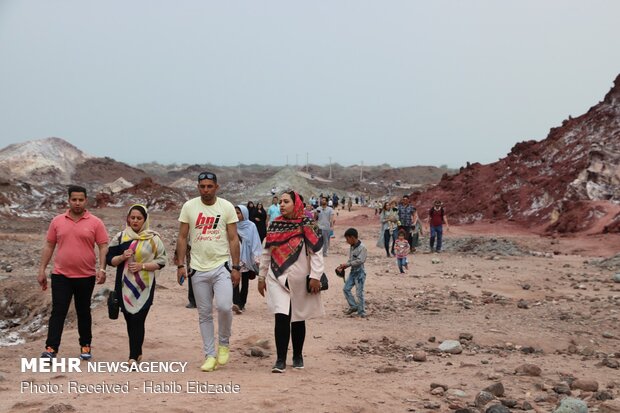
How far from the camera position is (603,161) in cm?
2988

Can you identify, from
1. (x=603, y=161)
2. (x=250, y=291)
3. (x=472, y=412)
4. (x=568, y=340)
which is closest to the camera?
(x=472, y=412)

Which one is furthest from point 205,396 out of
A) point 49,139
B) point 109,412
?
point 49,139

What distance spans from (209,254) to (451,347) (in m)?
Answer: 3.04

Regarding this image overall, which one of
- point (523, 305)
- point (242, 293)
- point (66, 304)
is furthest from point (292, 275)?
point (523, 305)

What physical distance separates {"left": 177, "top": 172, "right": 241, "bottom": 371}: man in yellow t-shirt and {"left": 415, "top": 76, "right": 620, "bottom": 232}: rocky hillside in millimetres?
20208

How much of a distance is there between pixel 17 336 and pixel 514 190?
28.0 metres

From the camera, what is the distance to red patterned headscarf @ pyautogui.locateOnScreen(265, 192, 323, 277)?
6.14 m

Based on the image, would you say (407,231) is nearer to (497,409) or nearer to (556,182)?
(497,409)

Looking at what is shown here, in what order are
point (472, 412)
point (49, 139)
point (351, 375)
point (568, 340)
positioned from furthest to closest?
point (49, 139) < point (568, 340) < point (351, 375) < point (472, 412)

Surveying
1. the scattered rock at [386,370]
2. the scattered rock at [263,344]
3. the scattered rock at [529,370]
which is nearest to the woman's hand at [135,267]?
the scattered rock at [263,344]

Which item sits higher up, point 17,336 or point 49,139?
point 49,139

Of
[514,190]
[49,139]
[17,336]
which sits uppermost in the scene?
[49,139]

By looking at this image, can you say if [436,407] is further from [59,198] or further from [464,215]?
[59,198]

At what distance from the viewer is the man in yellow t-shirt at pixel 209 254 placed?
→ 616cm
